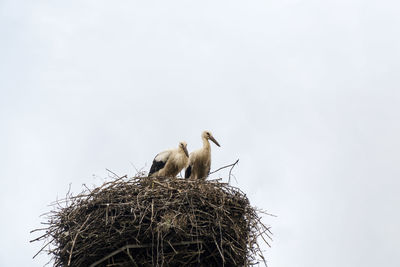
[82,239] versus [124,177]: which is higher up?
[124,177]

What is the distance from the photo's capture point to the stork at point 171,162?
32.7 feet

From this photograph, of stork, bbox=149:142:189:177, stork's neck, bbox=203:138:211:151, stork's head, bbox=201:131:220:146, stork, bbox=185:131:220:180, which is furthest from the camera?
stork's head, bbox=201:131:220:146

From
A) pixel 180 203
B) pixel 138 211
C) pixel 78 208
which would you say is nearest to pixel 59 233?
pixel 78 208

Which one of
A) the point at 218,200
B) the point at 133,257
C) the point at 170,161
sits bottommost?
the point at 133,257

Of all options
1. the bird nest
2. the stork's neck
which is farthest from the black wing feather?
the bird nest

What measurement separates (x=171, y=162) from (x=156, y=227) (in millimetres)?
3274

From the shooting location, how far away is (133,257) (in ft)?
22.2

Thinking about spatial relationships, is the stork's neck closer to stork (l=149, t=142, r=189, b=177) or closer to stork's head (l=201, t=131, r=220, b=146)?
stork's head (l=201, t=131, r=220, b=146)

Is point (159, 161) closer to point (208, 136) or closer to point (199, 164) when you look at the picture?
point (199, 164)

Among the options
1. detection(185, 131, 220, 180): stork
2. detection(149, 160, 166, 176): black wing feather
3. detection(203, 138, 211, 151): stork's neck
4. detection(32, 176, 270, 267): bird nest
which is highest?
detection(203, 138, 211, 151): stork's neck

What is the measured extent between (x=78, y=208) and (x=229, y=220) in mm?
1787

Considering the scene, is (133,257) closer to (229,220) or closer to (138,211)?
(138,211)

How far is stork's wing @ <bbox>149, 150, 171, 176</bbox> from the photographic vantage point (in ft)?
33.0

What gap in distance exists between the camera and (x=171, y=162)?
32.7ft
